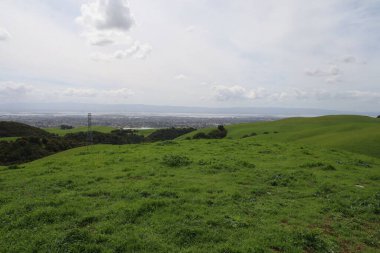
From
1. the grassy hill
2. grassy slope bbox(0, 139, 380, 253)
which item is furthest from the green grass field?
the grassy hill

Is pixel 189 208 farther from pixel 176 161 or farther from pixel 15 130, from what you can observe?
pixel 15 130

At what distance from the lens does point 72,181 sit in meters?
16.0

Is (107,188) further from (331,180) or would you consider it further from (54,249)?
(331,180)

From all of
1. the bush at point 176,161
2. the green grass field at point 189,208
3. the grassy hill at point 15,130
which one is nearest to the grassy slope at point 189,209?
the green grass field at point 189,208

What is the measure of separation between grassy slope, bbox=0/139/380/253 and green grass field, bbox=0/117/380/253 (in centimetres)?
4

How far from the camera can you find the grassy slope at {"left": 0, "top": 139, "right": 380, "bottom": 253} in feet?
29.8

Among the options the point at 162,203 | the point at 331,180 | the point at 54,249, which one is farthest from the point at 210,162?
the point at 54,249

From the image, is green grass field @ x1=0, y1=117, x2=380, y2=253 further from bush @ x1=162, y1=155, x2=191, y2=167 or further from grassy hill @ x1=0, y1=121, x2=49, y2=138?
grassy hill @ x1=0, y1=121, x2=49, y2=138

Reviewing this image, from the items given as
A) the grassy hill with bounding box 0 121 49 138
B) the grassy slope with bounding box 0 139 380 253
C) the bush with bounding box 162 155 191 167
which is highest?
the bush with bounding box 162 155 191 167

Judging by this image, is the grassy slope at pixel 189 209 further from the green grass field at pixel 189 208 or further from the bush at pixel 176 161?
the bush at pixel 176 161

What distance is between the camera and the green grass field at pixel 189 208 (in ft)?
29.8

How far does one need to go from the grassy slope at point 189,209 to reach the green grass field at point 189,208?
39mm

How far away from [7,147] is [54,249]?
35.2 m

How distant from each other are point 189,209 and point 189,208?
9 centimetres
